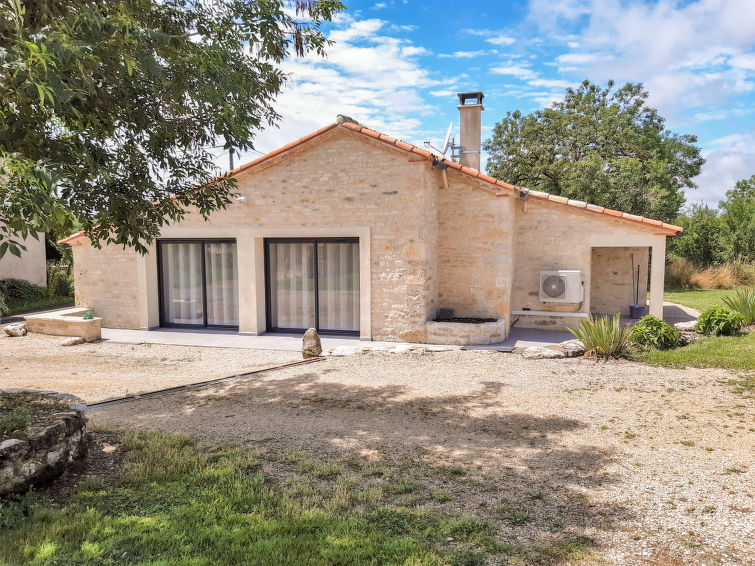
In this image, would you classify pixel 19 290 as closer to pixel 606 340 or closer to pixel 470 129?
pixel 470 129

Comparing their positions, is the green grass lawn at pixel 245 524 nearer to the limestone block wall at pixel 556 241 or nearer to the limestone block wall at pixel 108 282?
the limestone block wall at pixel 556 241

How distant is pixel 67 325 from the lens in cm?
1291

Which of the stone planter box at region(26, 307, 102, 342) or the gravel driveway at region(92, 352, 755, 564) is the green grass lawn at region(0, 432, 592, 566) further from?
the stone planter box at region(26, 307, 102, 342)

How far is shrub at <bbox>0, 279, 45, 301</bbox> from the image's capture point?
63.0 ft

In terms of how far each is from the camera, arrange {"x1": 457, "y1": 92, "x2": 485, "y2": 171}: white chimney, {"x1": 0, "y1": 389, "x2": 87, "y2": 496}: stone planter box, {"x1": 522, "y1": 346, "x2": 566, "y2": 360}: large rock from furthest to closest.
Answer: {"x1": 457, "y1": 92, "x2": 485, "y2": 171}: white chimney
{"x1": 522, "y1": 346, "x2": 566, "y2": 360}: large rock
{"x1": 0, "y1": 389, "x2": 87, "y2": 496}: stone planter box

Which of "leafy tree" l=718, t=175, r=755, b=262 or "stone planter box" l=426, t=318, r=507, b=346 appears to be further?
"leafy tree" l=718, t=175, r=755, b=262

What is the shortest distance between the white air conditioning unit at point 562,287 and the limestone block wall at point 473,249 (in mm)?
1099

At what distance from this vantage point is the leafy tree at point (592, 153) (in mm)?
22469

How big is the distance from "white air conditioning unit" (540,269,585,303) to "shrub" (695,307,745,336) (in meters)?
2.61

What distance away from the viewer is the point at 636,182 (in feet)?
74.6

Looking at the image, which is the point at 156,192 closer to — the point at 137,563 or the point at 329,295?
the point at 137,563

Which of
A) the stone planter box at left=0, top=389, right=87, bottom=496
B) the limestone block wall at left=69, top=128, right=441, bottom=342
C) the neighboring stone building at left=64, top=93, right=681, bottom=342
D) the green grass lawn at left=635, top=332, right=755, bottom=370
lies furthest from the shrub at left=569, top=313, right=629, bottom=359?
the stone planter box at left=0, top=389, right=87, bottom=496

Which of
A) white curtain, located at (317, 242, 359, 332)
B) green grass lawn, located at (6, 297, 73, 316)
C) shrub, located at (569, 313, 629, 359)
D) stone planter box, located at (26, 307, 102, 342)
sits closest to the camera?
shrub, located at (569, 313, 629, 359)

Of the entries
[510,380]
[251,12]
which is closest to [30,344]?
[251,12]
